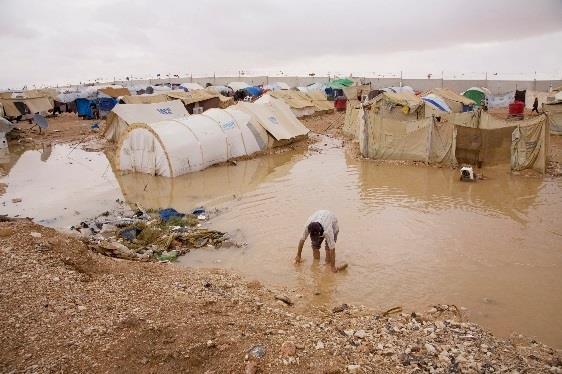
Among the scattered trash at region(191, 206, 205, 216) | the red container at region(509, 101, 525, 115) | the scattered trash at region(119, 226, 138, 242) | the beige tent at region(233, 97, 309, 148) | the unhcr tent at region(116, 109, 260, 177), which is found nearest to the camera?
the scattered trash at region(119, 226, 138, 242)

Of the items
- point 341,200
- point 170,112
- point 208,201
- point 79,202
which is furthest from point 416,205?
point 170,112

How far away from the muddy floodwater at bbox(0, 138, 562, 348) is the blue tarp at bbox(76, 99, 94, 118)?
53.5 ft

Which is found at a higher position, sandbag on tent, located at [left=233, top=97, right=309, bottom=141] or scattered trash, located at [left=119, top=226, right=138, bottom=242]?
sandbag on tent, located at [left=233, top=97, right=309, bottom=141]

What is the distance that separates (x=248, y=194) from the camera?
12.7 metres

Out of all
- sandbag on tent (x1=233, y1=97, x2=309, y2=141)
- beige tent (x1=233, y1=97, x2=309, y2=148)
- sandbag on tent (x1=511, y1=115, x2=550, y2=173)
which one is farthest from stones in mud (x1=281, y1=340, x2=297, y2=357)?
sandbag on tent (x1=233, y1=97, x2=309, y2=141)

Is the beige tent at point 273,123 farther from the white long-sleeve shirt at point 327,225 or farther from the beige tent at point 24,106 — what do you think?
the beige tent at point 24,106

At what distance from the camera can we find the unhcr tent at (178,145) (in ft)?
47.8

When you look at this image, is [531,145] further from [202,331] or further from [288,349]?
[202,331]

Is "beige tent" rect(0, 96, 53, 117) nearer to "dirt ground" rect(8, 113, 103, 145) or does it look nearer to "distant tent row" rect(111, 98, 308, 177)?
"dirt ground" rect(8, 113, 103, 145)

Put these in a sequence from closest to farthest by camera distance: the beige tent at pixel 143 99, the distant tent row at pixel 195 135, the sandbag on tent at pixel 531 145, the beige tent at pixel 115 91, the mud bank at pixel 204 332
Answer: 1. the mud bank at pixel 204 332
2. the sandbag on tent at pixel 531 145
3. the distant tent row at pixel 195 135
4. the beige tent at pixel 143 99
5. the beige tent at pixel 115 91

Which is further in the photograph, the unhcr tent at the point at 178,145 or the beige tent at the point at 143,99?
the beige tent at the point at 143,99

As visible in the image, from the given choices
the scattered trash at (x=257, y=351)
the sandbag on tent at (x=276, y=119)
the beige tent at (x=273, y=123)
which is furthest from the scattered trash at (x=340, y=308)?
the sandbag on tent at (x=276, y=119)

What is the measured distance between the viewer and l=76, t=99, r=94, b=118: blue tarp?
3291 centimetres

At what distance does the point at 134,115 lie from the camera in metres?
20.8
